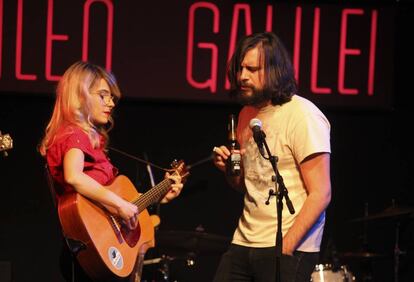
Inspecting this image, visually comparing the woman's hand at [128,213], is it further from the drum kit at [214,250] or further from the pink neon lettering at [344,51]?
the pink neon lettering at [344,51]

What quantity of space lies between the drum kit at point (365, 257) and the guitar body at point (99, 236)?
6.33ft

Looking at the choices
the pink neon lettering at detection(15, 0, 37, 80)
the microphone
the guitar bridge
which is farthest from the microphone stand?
the pink neon lettering at detection(15, 0, 37, 80)

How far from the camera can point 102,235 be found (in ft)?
14.3

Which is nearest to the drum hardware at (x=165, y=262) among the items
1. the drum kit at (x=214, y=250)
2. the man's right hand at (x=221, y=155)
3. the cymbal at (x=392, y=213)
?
the drum kit at (x=214, y=250)

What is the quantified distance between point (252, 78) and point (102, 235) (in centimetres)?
121

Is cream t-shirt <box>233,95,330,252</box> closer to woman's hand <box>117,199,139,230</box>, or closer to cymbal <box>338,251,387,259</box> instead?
woman's hand <box>117,199,139,230</box>

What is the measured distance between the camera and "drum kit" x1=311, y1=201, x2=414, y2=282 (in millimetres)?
6254

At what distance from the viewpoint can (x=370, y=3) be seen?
6758 mm

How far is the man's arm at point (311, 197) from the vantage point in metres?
3.61

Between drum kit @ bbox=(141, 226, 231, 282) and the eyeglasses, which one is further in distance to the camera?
drum kit @ bbox=(141, 226, 231, 282)

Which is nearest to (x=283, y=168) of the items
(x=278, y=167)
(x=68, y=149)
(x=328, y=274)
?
(x=278, y=167)

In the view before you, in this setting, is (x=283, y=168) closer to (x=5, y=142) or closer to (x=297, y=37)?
(x=5, y=142)

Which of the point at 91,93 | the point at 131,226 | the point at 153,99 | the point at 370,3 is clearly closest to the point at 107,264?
the point at 131,226

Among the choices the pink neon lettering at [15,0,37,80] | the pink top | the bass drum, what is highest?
the pink neon lettering at [15,0,37,80]
